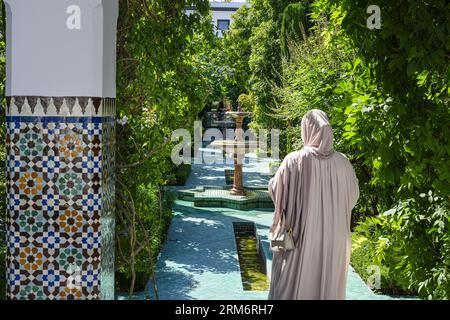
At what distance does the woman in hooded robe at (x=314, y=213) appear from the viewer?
11.1ft

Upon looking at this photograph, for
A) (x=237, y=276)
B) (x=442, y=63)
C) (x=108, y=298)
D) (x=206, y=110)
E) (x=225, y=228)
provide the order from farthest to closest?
(x=206, y=110), (x=225, y=228), (x=237, y=276), (x=108, y=298), (x=442, y=63)

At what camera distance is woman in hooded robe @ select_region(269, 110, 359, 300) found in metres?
3.40

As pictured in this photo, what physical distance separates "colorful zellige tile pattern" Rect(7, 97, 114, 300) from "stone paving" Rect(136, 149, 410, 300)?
2860 millimetres

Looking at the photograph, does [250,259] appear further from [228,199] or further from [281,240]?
[281,240]

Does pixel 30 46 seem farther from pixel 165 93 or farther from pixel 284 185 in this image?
pixel 284 185

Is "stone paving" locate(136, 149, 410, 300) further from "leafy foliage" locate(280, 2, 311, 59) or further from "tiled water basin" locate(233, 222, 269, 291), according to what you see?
"leafy foliage" locate(280, 2, 311, 59)

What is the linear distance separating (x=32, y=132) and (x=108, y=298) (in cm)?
112

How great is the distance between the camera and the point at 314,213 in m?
3.39

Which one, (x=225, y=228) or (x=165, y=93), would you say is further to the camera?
(x=225, y=228)

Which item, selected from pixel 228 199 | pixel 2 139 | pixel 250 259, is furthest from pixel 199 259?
pixel 228 199

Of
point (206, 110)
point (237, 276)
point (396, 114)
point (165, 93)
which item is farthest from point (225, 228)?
point (206, 110)

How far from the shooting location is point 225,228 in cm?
1005

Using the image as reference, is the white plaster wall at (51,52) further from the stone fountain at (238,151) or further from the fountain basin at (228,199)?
the stone fountain at (238,151)

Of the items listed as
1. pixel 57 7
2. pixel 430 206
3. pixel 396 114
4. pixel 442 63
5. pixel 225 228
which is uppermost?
pixel 57 7
